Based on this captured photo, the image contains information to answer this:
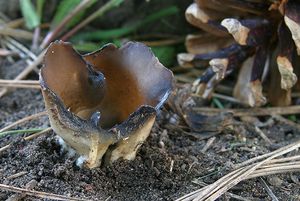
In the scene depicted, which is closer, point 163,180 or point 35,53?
point 163,180

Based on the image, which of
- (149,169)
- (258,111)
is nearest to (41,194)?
(149,169)

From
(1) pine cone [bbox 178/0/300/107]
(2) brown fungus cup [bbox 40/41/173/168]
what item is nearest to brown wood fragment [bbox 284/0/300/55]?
(1) pine cone [bbox 178/0/300/107]

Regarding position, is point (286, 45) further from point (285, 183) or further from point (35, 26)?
point (35, 26)

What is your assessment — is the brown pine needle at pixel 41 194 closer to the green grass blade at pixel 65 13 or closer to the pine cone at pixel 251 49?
the pine cone at pixel 251 49

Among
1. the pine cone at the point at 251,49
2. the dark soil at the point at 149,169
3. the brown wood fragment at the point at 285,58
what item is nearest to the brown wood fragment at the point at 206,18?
the pine cone at the point at 251,49

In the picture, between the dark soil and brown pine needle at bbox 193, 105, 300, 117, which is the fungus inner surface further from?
brown pine needle at bbox 193, 105, 300, 117

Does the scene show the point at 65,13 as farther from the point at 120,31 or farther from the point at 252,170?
the point at 252,170

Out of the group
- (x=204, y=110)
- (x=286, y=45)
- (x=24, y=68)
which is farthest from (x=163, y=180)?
(x=24, y=68)
